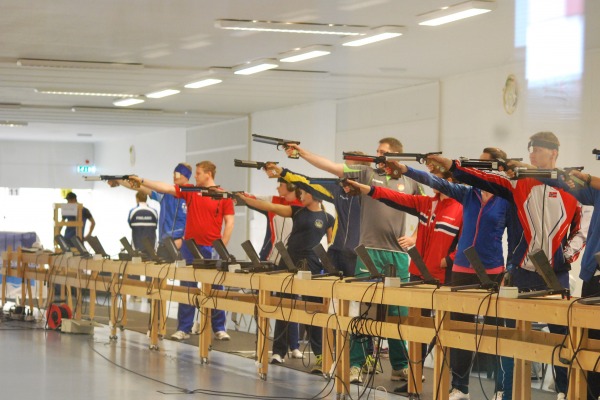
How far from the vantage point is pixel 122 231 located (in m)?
20.5

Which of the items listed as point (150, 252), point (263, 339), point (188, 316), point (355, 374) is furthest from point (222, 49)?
point (355, 374)

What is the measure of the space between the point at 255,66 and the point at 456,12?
330 centimetres

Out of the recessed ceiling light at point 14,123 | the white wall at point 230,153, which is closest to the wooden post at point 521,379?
the white wall at point 230,153

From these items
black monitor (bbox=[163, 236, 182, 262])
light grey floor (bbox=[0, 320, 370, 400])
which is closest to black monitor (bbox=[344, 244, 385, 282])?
light grey floor (bbox=[0, 320, 370, 400])

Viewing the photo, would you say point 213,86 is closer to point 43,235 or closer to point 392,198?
point 392,198

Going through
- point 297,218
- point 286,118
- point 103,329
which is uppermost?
point 286,118

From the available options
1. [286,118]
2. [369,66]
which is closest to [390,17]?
[369,66]

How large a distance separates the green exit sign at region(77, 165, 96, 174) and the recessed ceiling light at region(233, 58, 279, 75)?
10847 mm

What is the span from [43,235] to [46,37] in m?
13.2

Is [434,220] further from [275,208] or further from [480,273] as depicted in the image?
[275,208]

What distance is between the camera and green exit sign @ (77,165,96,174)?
2120cm

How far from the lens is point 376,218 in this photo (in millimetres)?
7016

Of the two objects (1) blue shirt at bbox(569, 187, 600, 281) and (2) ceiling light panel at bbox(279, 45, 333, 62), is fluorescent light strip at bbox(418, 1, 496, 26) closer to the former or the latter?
(2) ceiling light panel at bbox(279, 45, 333, 62)

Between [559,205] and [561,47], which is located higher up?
[561,47]
